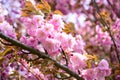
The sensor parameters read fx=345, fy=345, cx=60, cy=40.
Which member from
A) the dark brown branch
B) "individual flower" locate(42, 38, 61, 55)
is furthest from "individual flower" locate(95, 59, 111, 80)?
"individual flower" locate(42, 38, 61, 55)

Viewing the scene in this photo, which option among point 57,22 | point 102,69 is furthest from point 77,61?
point 57,22

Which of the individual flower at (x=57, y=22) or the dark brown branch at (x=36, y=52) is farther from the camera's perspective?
the individual flower at (x=57, y=22)

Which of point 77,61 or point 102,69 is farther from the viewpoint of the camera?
point 77,61

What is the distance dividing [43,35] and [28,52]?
6.4 inches

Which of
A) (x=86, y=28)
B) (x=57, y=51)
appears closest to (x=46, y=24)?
(x=57, y=51)

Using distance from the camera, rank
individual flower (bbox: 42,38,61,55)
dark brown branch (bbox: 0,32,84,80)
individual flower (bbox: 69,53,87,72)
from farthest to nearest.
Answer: individual flower (bbox: 69,53,87,72) < individual flower (bbox: 42,38,61,55) < dark brown branch (bbox: 0,32,84,80)

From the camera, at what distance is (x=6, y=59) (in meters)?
2.52

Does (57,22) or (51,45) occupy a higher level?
(57,22)

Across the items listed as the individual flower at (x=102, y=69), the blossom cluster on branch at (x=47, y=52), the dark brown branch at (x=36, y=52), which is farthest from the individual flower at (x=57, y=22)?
the individual flower at (x=102, y=69)

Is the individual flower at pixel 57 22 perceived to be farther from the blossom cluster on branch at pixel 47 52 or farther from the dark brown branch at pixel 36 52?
the dark brown branch at pixel 36 52

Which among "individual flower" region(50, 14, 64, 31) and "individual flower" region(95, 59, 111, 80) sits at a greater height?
"individual flower" region(50, 14, 64, 31)

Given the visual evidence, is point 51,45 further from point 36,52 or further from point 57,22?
point 57,22

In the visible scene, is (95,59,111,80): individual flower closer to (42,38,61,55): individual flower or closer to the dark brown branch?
the dark brown branch

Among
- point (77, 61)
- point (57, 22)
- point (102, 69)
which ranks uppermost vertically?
point (57, 22)
